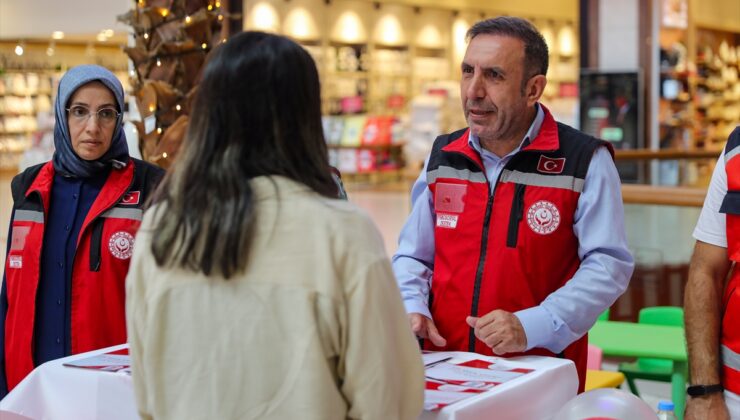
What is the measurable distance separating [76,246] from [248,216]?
55.9 inches

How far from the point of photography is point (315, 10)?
17.4 metres

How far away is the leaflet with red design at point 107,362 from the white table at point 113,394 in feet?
0.11

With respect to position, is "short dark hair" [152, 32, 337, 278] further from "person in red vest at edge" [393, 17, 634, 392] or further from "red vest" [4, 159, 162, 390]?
"red vest" [4, 159, 162, 390]

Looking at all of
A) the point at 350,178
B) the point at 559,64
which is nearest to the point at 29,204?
the point at 350,178

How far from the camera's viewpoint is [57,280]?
2.98 m

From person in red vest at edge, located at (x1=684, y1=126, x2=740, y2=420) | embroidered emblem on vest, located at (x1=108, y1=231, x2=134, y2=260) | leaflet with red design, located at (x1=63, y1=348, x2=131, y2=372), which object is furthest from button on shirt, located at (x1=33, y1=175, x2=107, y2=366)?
person in red vest at edge, located at (x1=684, y1=126, x2=740, y2=420)

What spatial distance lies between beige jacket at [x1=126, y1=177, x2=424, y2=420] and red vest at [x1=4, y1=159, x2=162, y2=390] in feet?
4.04

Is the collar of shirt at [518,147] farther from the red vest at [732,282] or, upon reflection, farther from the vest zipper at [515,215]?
the red vest at [732,282]

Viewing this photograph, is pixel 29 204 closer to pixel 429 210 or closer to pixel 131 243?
pixel 131 243

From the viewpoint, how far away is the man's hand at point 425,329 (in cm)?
Answer: 265

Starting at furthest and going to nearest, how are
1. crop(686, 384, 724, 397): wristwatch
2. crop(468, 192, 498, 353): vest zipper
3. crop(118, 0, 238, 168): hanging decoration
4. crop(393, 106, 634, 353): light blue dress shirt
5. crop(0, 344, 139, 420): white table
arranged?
crop(118, 0, 238, 168): hanging decoration, crop(468, 192, 498, 353): vest zipper, crop(393, 106, 634, 353): light blue dress shirt, crop(686, 384, 724, 397): wristwatch, crop(0, 344, 139, 420): white table

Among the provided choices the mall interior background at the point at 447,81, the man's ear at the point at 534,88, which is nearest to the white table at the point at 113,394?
the man's ear at the point at 534,88

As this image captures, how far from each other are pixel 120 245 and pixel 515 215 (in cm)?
112

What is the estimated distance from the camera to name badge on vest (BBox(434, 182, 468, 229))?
106 inches
